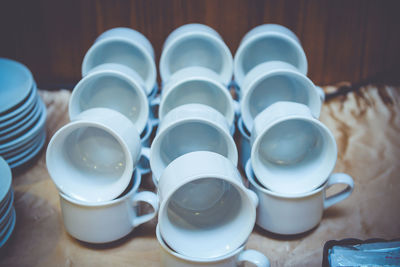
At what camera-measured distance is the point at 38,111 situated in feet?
3.36

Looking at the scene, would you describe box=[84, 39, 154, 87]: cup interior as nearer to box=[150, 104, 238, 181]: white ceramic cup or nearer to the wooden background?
the wooden background

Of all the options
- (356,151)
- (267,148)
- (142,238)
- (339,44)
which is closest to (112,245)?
(142,238)

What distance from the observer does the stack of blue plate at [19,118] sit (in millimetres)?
942

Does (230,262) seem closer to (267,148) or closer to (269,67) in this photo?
(267,148)

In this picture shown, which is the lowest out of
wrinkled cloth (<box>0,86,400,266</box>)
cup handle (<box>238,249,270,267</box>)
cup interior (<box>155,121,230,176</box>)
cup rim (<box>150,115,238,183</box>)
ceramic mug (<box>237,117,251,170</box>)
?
wrinkled cloth (<box>0,86,400,266</box>)

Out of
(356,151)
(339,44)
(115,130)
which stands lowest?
(356,151)

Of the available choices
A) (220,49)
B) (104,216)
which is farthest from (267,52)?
(104,216)

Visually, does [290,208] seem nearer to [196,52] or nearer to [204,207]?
[204,207]

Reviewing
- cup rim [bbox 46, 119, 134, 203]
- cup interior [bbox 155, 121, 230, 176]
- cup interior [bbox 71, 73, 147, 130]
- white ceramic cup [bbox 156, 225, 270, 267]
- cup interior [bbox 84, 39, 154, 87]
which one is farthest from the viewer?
cup interior [bbox 84, 39, 154, 87]

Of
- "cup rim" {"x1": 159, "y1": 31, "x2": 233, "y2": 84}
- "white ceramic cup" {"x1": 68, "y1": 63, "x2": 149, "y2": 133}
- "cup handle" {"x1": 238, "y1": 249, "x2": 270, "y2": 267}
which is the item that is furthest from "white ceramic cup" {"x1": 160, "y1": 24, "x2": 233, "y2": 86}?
"cup handle" {"x1": 238, "y1": 249, "x2": 270, "y2": 267}

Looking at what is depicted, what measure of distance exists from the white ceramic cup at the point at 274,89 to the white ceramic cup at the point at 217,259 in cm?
34

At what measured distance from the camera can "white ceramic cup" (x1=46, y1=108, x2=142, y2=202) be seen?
0.75 metres

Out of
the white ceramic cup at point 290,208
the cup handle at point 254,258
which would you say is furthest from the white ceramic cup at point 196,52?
the cup handle at point 254,258

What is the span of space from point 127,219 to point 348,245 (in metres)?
0.38
